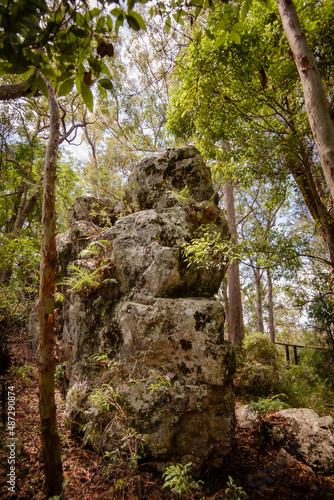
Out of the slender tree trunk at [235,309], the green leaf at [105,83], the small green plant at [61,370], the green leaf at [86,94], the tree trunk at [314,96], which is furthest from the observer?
the slender tree trunk at [235,309]

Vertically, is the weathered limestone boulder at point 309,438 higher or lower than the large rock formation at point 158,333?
lower

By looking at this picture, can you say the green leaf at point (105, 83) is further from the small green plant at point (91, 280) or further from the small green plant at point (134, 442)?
the small green plant at point (134, 442)

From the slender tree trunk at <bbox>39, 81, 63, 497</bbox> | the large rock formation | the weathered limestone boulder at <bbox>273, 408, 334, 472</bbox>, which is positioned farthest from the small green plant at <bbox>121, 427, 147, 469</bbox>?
the weathered limestone boulder at <bbox>273, 408, 334, 472</bbox>

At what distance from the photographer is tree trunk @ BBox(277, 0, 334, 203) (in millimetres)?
2293

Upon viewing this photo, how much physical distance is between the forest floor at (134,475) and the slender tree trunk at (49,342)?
39 cm

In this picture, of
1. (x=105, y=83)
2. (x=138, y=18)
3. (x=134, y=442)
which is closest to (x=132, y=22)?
(x=138, y=18)

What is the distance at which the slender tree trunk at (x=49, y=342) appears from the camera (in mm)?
2414

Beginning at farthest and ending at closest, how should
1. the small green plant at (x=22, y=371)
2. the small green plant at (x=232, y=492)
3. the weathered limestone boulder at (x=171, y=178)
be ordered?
the weathered limestone boulder at (x=171, y=178)
the small green plant at (x=22, y=371)
the small green plant at (x=232, y=492)

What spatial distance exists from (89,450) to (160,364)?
151cm

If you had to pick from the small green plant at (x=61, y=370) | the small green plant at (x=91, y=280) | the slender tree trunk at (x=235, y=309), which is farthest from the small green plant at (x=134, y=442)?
the slender tree trunk at (x=235, y=309)

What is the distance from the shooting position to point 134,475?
2854 millimetres

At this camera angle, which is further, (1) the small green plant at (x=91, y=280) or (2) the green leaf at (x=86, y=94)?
(1) the small green plant at (x=91, y=280)

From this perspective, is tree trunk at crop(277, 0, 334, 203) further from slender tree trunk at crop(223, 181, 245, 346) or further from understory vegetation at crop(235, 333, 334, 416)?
slender tree trunk at crop(223, 181, 245, 346)

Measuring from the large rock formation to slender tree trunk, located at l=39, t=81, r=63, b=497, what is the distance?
41 cm
